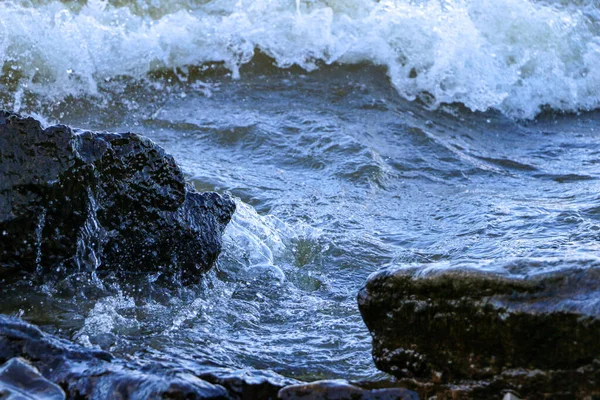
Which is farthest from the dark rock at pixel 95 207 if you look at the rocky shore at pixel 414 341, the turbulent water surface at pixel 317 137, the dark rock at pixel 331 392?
the dark rock at pixel 331 392

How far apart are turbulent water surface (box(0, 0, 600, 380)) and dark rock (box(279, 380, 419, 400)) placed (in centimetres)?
41

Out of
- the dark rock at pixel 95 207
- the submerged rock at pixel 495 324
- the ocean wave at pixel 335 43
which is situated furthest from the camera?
the ocean wave at pixel 335 43

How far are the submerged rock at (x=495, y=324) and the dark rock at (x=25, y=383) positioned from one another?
0.93m

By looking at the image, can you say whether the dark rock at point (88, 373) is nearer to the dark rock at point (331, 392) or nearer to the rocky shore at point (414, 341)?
the rocky shore at point (414, 341)

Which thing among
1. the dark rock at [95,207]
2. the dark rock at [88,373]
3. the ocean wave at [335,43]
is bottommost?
the dark rock at [88,373]

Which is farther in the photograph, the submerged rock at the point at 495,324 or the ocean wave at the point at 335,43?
the ocean wave at the point at 335,43

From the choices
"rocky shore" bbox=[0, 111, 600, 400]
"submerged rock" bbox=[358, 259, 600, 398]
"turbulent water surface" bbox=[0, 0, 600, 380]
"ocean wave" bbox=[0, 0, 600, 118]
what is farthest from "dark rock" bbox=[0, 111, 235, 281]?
"ocean wave" bbox=[0, 0, 600, 118]

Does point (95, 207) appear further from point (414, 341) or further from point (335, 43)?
point (335, 43)

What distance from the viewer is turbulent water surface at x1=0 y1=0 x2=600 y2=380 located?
3.07 metres

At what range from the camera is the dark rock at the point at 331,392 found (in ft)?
7.28

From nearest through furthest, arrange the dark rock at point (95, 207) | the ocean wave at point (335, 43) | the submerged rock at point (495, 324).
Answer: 1. the submerged rock at point (495, 324)
2. the dark rock at point (95, 207)
3. the ocean wave at point (335, 43)

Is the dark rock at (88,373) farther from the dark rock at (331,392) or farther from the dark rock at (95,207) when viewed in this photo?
the dark rock at (95,207)

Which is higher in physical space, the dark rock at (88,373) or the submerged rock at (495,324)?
the submerged rock at (495,324)

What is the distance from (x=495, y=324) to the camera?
7.25ft
